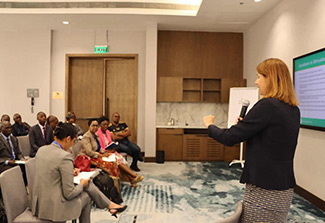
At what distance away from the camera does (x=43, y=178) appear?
2227mm

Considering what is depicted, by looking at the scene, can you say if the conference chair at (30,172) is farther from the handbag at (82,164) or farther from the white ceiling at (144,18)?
the white ceiling at (144,18)

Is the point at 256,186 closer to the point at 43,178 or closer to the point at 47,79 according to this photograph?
the point at 43,178

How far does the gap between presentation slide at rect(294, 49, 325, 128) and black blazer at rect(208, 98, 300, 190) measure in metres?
2.96

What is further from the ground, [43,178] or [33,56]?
[33,56]

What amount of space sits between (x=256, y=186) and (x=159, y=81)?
608 centimetres

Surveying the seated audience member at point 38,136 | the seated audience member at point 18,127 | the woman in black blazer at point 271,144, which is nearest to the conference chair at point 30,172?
the woman in black blazer at point 271,144

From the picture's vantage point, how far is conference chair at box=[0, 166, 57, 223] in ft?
7.14

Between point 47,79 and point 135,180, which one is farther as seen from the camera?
point 47,79

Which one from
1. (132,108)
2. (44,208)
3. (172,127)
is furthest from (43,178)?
(132,108)

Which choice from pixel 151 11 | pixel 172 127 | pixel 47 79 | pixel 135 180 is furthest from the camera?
pixel 47 79

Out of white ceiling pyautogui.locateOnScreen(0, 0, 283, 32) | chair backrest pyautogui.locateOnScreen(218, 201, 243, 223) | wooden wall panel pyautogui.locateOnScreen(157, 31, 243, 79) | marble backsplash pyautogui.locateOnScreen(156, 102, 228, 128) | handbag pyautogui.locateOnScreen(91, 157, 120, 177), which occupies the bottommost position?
handbag pyautogui.locateOnScreen(91, 157, 120, 177)

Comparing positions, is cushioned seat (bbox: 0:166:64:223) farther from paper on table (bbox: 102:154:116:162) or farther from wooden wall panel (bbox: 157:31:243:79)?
wooden wall panel (bbox: 157:31:243:79)

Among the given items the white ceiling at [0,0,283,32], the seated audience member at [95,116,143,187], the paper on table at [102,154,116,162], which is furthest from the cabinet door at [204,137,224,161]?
the paper on table at [102,154,116,162]

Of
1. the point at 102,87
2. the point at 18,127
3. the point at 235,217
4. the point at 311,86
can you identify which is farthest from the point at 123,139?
the point at 235,217
